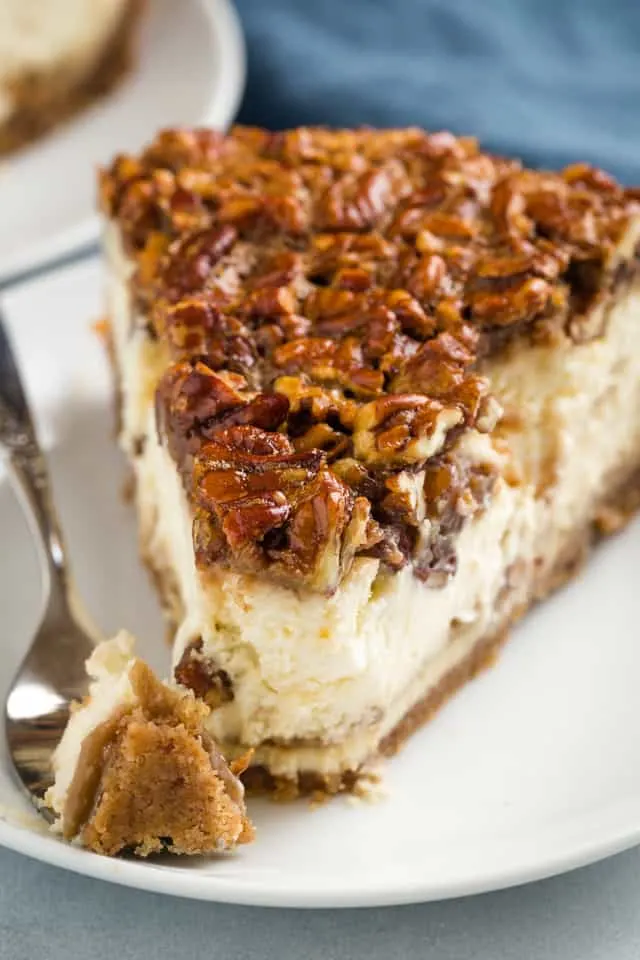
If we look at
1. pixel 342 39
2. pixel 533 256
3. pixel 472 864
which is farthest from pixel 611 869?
pixel 342 39

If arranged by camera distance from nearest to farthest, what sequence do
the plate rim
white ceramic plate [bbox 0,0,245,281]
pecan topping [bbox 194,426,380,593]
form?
the plate rim
pecan topping [bbox 194,426,380,593]
white ceramic plate [bbox 0,0,245,281]

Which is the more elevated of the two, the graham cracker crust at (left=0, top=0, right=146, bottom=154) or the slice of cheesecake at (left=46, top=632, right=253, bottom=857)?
the slice of cheesecake at (left=46, top=632, right=253, bottom=857)

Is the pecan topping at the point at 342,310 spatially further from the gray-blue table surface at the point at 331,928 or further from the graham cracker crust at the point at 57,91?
the graham cracker crust at the point at 57,91

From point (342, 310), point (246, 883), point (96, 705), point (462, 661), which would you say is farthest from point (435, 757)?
point (342, 310)

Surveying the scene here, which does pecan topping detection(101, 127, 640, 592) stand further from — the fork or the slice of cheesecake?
the fork

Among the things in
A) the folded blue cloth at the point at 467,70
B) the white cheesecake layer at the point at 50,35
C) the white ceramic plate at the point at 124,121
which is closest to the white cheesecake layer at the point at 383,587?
the white ceramic plate at the point at 124,121

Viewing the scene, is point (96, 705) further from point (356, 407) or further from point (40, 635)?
point (356, 407)

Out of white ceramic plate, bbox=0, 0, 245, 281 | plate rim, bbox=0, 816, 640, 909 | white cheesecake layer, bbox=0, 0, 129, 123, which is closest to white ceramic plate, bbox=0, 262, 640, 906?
plate rim, bbox=0, 816, 640, 909
